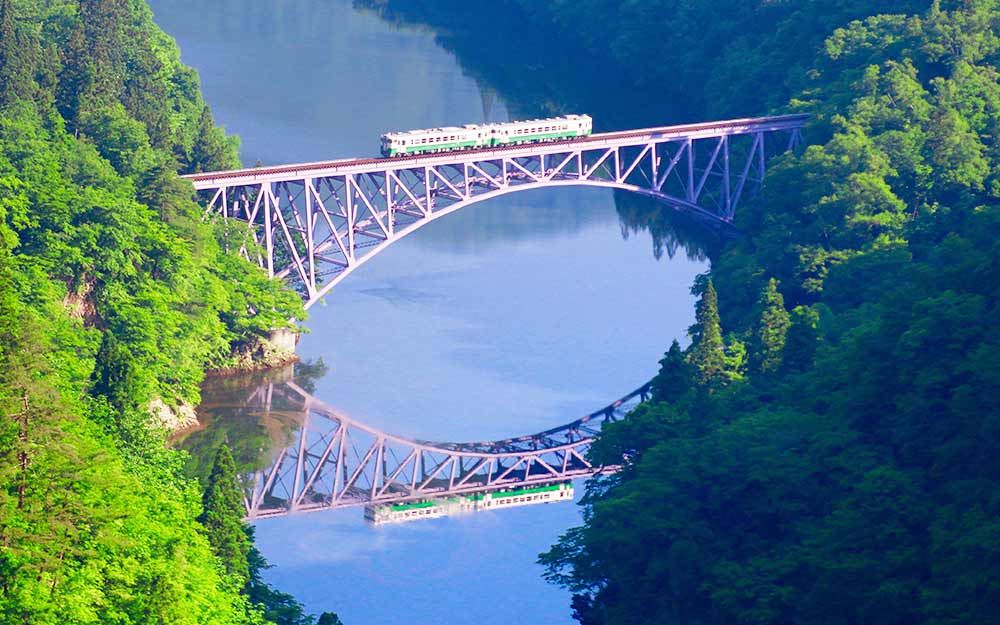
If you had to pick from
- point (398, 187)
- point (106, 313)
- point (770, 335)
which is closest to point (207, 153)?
point (398, 187)

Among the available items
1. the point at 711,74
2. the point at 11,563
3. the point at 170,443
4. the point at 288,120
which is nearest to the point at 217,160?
the point at 170,443

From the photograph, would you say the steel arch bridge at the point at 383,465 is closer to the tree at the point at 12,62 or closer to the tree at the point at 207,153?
the tree at the point at 207,153

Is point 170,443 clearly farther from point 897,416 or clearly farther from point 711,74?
→ point 711,74

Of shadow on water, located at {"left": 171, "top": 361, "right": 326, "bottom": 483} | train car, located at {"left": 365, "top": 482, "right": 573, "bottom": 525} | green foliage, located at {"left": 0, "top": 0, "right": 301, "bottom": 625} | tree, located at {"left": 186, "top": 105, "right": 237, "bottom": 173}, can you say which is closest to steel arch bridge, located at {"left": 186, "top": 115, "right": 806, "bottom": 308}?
green foliage, located at {"left": 0, "top": 0, "right": 301, "bottom": 625}

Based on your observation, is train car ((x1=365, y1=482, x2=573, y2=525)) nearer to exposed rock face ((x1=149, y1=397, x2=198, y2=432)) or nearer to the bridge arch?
exposed rock face ((x1=149, y1=397, x2=198, y2=432))

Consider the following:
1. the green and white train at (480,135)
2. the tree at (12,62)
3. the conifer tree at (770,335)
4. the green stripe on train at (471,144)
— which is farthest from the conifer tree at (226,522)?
the tree at (12,62)
